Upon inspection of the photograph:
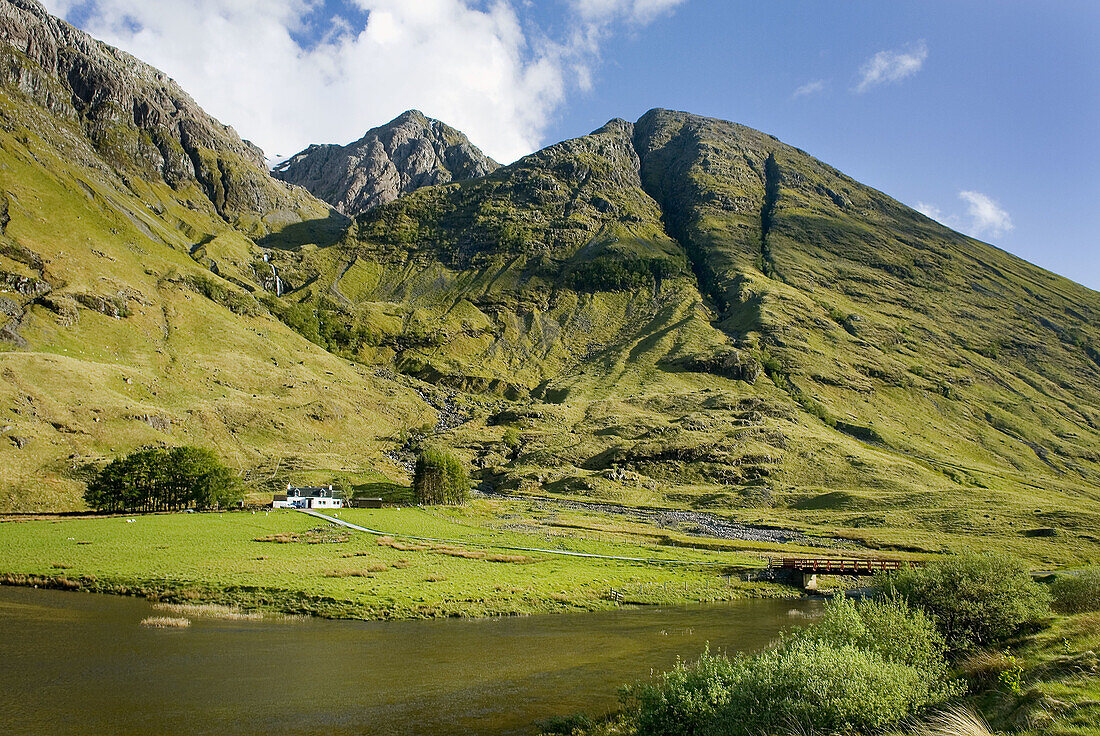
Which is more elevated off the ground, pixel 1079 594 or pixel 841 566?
pixel 1079 594

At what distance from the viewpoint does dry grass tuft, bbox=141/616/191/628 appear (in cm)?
3916

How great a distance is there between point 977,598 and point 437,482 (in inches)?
4040

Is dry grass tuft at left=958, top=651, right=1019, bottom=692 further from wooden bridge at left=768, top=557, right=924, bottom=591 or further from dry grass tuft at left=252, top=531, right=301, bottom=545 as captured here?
dry grass tuft at left=252, top=531, right=301, bottom=545

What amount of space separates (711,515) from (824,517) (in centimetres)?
2345

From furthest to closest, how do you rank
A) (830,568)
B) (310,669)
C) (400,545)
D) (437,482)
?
(437,482)
(400,545)
(830,568)
(310,669)

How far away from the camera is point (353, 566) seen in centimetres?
5938

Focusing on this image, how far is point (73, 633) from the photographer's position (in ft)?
119

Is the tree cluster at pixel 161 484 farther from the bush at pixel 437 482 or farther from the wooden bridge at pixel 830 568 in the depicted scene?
the wooden bridge at pixel 830 568

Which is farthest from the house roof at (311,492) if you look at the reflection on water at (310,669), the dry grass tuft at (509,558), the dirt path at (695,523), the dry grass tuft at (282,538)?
the reflection on water at (310,669)

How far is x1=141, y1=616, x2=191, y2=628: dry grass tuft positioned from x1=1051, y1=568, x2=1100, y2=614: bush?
55230 mm

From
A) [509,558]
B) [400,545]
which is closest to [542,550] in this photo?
[509,558]

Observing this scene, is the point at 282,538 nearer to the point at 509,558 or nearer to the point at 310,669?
the point at 509,558

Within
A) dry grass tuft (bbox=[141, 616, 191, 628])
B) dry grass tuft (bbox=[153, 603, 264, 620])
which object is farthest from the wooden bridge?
dry grass tuft (bbox=[141, 616, 191, 628])

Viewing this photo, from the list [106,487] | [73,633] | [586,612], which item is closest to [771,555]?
[586,612]
